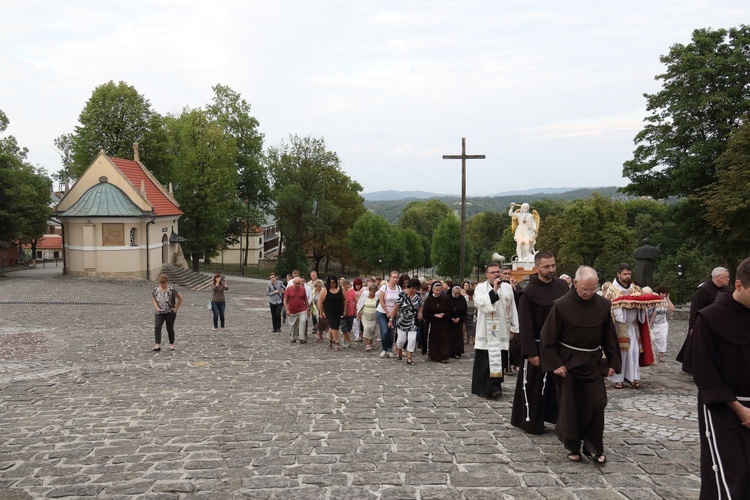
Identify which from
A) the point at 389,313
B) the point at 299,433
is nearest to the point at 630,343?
the point at 389,313

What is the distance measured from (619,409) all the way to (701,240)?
76.2ft

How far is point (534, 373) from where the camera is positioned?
7125mm

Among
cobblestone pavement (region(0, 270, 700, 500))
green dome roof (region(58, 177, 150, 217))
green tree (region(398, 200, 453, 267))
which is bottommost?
cobblestone pavement (region(0, 270, 700, 500))

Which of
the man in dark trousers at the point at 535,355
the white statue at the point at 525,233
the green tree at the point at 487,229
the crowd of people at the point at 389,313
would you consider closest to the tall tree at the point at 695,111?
the white statue at the point at 525,233

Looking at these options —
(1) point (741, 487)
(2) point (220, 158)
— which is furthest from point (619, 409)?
(2) point (220, 158)

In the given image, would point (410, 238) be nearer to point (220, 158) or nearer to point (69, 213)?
point (220, 158)

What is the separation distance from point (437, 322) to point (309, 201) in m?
37.8

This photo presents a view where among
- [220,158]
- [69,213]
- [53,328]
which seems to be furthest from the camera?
[220,158]

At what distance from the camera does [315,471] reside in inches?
225

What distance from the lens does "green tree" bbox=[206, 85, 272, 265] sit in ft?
175

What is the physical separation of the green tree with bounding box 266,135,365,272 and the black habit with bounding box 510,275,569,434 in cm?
4086

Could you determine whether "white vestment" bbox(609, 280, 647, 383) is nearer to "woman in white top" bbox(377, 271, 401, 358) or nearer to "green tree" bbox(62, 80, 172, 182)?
"woman in white top" bbox(377, 271, 401, 358)

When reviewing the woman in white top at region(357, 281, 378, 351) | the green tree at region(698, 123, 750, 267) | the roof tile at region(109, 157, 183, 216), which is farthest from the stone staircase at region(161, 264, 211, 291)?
the green tree at region(698, 123, 750, 267)

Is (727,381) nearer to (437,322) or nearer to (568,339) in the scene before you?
(568,339)
